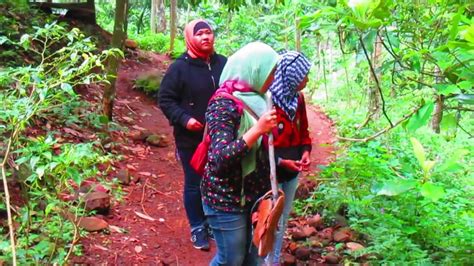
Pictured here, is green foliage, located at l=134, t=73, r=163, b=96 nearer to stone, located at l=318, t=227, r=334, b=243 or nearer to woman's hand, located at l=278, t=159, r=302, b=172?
stone, located at l=318, t=227, r=334, b=243

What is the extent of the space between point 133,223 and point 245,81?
8.48 feet

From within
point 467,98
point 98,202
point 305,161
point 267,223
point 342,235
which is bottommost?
point 342,235

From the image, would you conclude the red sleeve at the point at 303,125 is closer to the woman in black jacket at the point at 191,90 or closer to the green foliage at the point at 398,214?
the green foliage at the point at 398,214

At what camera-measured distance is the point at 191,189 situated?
13.1 ft

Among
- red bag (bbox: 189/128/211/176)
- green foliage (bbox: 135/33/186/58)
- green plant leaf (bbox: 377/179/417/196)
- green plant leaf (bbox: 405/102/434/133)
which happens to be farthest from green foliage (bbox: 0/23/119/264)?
green foliage (bbox: 135/33/186/58)

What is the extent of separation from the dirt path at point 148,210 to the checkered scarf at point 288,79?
165 cm

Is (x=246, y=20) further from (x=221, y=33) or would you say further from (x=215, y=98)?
(x=215, y=98)

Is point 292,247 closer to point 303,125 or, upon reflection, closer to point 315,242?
point 315,242

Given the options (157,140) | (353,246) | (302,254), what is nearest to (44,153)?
(302,254)

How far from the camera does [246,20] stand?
62.2 feet

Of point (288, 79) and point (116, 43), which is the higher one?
point (288, 79)

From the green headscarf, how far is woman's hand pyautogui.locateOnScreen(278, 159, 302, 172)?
0.70m

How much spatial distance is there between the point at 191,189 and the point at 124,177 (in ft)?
5.43

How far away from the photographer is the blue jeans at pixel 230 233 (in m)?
2.63
